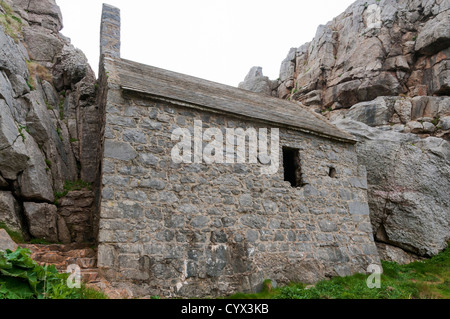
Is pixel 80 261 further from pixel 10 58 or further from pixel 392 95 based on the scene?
pixel 392 95

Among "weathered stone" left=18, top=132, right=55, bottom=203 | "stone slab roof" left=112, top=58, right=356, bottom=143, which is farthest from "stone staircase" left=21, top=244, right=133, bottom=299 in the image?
"stone slab roof" left=112, top=58, right=356, bottom=143

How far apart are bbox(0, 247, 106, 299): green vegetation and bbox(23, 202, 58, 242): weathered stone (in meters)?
3.04

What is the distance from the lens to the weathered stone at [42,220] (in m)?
7.73

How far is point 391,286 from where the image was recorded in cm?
807

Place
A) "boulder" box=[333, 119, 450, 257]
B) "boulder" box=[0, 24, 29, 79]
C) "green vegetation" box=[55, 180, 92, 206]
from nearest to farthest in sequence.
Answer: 1. "boulder" box=[0, 24, 29, 79]
2. "green vegetation" box=[55, 180, 92, 206]
3. "boulder" box=[333, 119, 450, 257]

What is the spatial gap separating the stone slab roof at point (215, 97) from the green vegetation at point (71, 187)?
350 centimetres

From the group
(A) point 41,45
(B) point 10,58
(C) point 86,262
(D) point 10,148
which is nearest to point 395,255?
(C) point 86,262

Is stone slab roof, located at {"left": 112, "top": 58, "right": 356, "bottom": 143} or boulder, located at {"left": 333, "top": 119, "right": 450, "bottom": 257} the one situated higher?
stone slab roof, located at {"left": 112, "top": 58, "right": 356, "bottom": 143}

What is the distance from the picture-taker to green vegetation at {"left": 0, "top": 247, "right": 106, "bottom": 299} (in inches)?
177

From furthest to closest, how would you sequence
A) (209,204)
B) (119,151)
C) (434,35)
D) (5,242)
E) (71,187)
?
(434,35) → (71,187) → (209,204) → (119,151) → (5,242)

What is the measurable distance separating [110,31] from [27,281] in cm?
927

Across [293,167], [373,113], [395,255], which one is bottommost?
[395,255]

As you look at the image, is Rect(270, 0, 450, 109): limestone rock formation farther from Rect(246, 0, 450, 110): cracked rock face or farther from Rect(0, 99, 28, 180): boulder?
Rect(0, 99, 28, 180): boulder

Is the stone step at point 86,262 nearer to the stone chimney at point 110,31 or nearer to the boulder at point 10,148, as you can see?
the boulder at point 10,148
